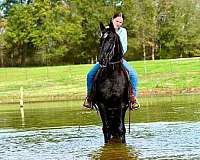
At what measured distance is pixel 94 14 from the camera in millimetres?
89188

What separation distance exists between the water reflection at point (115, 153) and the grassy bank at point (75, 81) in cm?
2752

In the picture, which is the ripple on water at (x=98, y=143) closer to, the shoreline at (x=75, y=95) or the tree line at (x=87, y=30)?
the shoreline at (x=75, y=95)

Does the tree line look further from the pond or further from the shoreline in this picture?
the pond

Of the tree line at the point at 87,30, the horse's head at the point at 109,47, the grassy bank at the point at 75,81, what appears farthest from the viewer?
the tree line at the point at 87,30

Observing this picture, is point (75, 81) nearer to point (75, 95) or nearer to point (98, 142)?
point (75, 95)

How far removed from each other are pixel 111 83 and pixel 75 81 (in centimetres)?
3992

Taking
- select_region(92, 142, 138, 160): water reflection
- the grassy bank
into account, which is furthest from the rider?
the grassy bank

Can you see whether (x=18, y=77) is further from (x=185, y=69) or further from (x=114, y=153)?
(x=114, y=153)

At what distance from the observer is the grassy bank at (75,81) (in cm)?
4150

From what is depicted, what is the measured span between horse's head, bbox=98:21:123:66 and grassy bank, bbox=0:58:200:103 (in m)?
27.3

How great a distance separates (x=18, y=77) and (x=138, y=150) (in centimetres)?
5261

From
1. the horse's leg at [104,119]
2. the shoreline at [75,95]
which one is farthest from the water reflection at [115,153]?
the shoreline at [75,95]

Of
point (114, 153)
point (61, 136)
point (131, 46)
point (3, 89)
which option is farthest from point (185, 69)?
point (114, 153)

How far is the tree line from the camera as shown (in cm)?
8738
